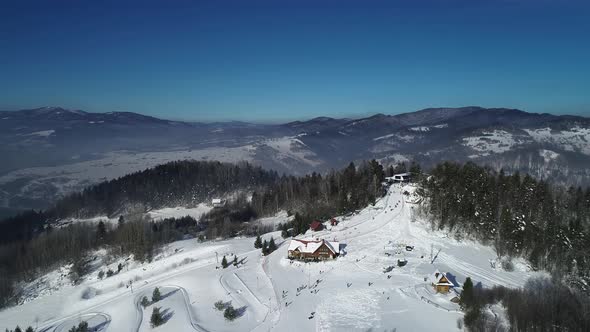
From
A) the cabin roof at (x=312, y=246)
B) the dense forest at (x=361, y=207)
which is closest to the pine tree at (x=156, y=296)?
the cabin roof at (x=312, y=246)

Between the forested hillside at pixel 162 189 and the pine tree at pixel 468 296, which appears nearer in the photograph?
the pine tree at pixel 468 296

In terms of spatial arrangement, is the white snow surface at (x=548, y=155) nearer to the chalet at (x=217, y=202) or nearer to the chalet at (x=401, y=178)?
the chalet at (x=401, y=178)

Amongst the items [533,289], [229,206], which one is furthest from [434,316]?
[229,206]

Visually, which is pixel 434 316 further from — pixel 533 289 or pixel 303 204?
pixel 303 204

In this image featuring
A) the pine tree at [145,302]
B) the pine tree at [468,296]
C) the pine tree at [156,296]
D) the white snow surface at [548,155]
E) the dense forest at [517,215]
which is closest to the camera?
the pine tree at [468,296]

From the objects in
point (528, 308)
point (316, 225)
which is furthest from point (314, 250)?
point (528, 308)

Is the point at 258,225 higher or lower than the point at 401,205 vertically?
lower

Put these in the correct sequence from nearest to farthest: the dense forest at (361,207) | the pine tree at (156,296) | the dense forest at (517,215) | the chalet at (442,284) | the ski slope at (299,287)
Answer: the ski slope at (299,287), the chalet at (442,284), the dense forest at (361,207), the dense forest at (517,215), the pine tree at (156,296)
